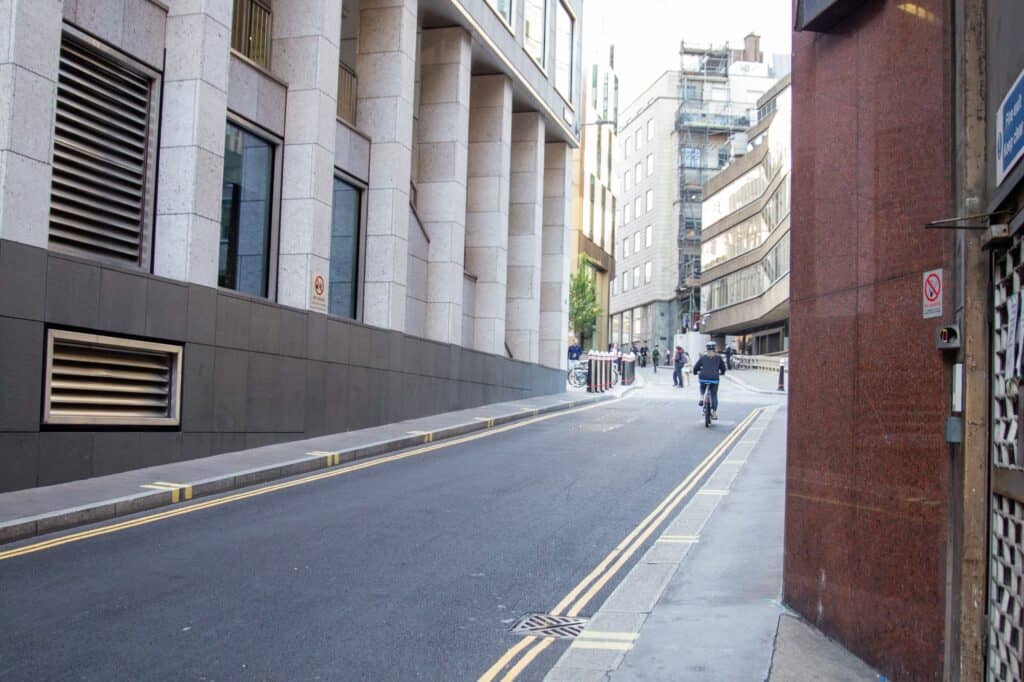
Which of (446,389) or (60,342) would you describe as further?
(446,389)

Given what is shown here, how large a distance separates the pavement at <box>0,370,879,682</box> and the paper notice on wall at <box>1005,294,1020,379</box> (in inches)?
88.5

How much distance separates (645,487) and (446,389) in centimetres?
1152

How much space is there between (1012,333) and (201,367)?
39.8 feet

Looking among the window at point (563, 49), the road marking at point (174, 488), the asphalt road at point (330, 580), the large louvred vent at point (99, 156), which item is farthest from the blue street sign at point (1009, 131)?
the window at point (563, 49)

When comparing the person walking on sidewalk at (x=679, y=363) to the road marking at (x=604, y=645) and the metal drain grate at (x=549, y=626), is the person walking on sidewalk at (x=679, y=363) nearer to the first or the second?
the metal drain grate at (x=549, y=626)

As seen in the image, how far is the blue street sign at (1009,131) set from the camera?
14.1 feet

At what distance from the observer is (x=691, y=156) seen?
9150cm

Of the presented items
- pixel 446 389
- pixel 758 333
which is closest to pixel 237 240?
pixel 446 389

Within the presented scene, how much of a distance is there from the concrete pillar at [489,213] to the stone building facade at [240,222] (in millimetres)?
60

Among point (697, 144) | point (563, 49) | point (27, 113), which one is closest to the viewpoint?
→ point (27, 113)

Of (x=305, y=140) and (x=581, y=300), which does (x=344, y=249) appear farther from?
(x=581, y=300)

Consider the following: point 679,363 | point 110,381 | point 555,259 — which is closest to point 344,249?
point 110,381

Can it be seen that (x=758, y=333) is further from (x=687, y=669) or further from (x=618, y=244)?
(x=687, y=669)

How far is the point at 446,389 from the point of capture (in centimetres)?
2395
